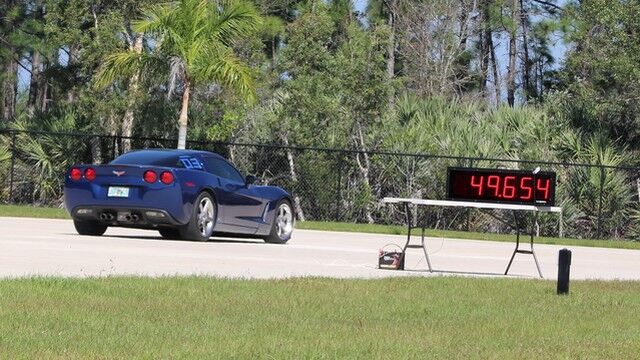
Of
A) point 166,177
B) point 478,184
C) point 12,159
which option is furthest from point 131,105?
point 478,184

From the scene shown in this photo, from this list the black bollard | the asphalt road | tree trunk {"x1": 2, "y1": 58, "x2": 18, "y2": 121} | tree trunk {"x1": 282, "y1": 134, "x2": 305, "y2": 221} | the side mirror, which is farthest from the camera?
tree trunk {"x1": 2, "y1": 58, "x2": 18, "y2": 121}

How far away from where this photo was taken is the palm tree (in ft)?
122

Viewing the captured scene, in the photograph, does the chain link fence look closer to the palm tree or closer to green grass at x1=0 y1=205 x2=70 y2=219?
the palm tree

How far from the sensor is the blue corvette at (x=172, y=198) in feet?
73.0

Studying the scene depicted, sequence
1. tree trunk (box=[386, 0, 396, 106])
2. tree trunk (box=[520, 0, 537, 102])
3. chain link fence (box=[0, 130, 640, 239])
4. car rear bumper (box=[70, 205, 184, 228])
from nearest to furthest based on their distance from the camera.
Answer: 1. car rear bumper (box=[70, 205, 184, 228])
2. chain link fence (box=[0, 130, 640, 239])
3. tree trunk (box=[386, 0, 396, 106])
4. tree trunk (box=[520, 0, 537, 102])

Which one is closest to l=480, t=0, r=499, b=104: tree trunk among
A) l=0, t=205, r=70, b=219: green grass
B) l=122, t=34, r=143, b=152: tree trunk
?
l=122, t=34, r=143, b=152: tree trunk

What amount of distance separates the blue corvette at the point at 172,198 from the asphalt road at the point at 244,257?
31 centimetres

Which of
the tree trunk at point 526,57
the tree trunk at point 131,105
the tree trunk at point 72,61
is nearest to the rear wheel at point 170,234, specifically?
the tree trunk at point 131,105

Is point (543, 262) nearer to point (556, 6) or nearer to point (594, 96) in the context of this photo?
point (594, 96)

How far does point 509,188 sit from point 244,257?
11.7 ft

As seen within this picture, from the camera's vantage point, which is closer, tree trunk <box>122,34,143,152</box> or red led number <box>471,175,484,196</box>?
red led number <box>471,175,484,196</box>

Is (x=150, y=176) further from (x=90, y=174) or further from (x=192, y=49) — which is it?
(x=192, y=49)

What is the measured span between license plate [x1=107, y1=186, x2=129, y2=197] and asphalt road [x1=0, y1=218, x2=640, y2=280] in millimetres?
639

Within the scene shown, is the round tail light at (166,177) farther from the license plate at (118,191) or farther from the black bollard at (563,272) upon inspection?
the black bollard at (563,272)
